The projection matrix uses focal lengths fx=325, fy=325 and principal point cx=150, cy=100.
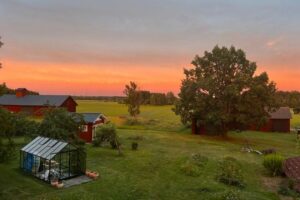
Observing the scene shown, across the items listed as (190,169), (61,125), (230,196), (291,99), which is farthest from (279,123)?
(291,99)

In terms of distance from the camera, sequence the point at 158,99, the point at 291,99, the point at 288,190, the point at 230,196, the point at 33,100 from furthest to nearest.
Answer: the point at 158,99 < the point at 291,99 < the point at 33,100 < the point at 288,190 < the point at 230,196

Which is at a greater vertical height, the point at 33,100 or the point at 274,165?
the point at 33,100

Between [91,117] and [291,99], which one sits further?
[291,99]

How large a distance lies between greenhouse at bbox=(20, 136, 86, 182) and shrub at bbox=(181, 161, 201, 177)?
8.08m

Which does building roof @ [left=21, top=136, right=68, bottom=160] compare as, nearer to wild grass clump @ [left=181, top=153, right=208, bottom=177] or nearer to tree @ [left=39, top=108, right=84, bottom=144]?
tree @ [left=39, top=108, right=84, bottom=144]

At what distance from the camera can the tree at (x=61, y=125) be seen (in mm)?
28656

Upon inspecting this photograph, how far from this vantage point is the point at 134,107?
259 ft

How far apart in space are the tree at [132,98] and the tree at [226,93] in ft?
89.2

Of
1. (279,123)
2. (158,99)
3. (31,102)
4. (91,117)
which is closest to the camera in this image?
(91,117)

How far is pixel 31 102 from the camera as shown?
252 ft

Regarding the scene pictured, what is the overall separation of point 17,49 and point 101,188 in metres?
30.4

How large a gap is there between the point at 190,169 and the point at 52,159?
10909mm

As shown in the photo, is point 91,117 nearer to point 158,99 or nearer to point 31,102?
point 31,102

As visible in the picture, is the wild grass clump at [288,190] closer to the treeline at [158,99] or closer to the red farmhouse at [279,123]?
the red farmhouse at [279,123]
